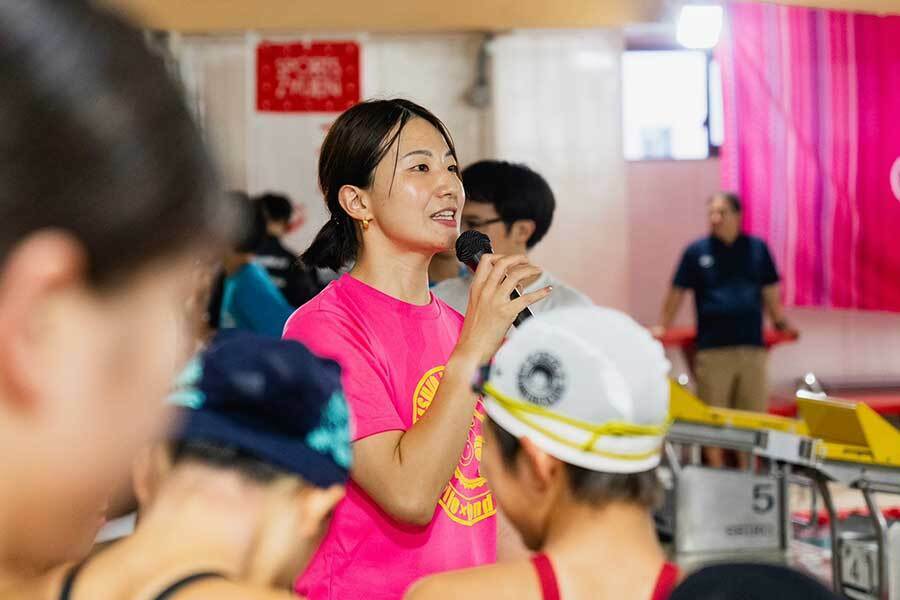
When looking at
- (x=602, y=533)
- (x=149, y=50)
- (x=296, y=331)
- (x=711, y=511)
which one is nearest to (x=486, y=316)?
(x=296, y=331)

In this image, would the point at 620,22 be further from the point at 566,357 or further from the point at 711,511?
the point at 566,357

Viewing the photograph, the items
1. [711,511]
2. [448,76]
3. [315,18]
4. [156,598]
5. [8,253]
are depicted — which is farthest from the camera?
[448,76]

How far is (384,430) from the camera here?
173cm

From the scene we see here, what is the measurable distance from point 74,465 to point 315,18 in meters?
7.78

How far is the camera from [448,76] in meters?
8.71

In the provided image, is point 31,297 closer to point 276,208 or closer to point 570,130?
point 276,208

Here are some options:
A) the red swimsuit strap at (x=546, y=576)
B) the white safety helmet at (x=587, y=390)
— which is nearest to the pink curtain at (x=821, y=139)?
the white safety helmet at (x=587, y=390)

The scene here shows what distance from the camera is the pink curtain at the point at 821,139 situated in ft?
24.6

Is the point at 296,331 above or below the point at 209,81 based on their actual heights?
below

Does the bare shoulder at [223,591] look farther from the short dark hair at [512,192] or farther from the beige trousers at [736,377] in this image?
the beige trousers at [736,377]

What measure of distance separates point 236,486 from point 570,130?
24.7 feet

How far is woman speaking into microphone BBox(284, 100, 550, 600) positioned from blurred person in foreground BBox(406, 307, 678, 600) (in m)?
0.25

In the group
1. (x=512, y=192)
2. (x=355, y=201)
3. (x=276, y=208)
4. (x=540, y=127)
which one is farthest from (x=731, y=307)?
(x=355, y=201)

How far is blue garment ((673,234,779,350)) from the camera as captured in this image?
7.36m
